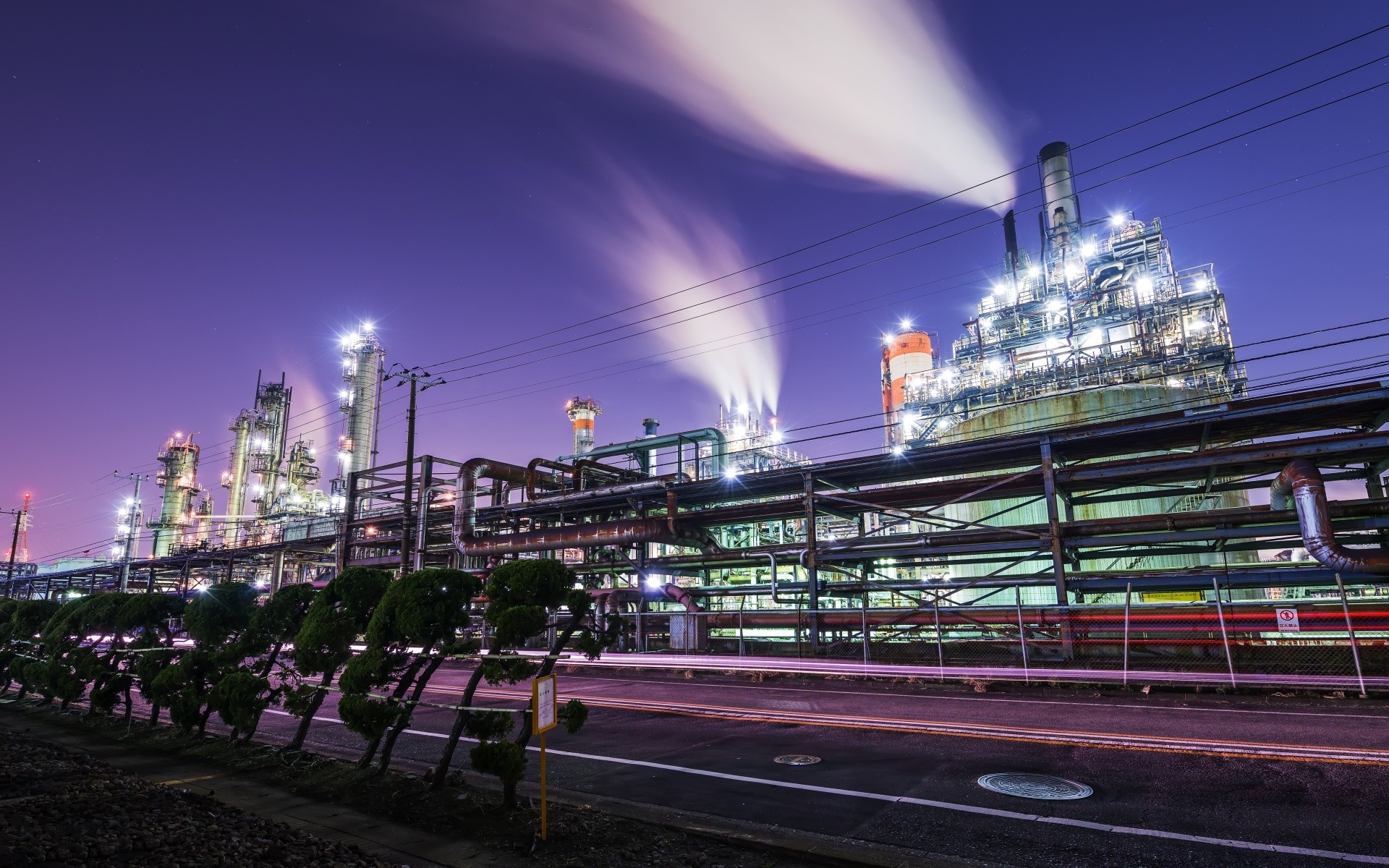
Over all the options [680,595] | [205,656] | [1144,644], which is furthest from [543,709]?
[680,595]

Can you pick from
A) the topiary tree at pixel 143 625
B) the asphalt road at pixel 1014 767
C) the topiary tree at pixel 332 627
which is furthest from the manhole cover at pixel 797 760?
the topiary tree at pixel 143 625

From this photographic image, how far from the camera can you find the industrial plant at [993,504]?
17953mm

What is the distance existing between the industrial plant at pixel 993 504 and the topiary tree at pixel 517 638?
3062 mm

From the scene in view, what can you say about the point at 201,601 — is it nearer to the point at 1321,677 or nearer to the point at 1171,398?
the point at 1321,677

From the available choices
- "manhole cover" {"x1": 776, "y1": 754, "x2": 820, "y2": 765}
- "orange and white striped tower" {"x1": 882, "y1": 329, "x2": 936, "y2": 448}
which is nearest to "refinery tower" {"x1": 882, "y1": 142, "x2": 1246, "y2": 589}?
"orange and white striped tower" {"x1": 882, "y1": 329, "x2": 936, "y2": 448}

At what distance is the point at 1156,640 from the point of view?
16.0 m

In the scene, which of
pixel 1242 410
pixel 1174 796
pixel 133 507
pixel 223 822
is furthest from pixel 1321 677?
pixel 133 507

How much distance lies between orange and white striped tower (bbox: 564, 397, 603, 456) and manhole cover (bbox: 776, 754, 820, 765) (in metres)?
68.3

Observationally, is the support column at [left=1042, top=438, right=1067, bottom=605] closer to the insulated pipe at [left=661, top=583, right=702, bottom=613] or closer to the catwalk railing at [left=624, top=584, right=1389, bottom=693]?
the catwalk railing at [left=624, top=584, right=1389, bottom=693]

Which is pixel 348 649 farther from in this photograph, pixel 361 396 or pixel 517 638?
pixel 361 396

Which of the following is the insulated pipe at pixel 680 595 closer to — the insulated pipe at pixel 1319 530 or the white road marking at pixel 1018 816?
the white road marking at pixel 1018 816

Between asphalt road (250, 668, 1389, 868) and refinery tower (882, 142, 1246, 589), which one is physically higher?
refinery tower (882, 142, 1246, 589)

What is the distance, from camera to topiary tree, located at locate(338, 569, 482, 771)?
737 cm

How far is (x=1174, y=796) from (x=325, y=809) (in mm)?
8567
